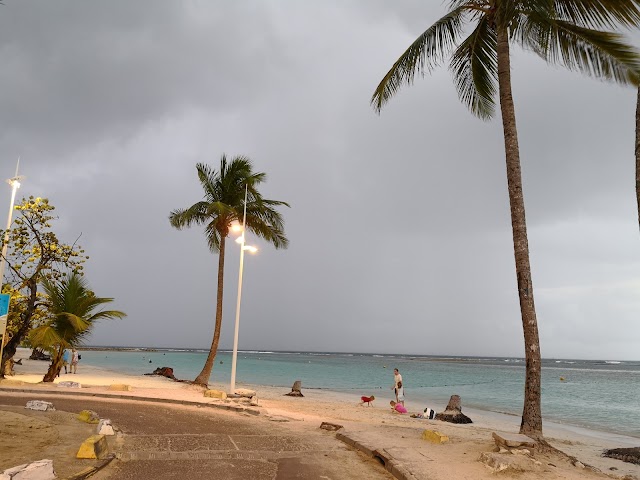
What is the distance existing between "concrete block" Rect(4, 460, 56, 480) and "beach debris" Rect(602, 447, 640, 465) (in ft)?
49.8

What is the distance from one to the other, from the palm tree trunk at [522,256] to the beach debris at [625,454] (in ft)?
18.4

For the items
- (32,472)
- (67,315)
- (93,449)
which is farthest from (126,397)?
(32,472)

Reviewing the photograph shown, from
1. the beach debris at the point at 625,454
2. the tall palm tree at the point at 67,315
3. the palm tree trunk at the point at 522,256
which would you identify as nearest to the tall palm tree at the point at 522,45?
the palm tree trunk at the point at 522,256

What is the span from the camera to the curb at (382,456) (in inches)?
276

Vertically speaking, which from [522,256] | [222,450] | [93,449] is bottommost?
[222,450]

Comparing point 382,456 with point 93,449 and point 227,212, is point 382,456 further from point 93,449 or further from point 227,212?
point 227,212

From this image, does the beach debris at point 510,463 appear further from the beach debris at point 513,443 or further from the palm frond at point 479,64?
the palm frond at point 479,64

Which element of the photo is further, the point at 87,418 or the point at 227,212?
the point at 227,212

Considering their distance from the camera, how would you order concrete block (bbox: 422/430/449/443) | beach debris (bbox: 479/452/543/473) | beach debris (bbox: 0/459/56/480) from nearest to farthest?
1. beach debris (bbox: 0/459/56/480)
2. beach debris (bbox: 479/452/543/473)
3. concrete block (bbox: 422/430/449/443)

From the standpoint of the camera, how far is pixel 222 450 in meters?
8.38

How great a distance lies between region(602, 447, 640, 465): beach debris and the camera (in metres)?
13.7

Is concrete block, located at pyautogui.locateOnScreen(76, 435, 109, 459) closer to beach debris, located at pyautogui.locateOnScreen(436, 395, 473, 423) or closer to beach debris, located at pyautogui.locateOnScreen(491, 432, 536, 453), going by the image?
beach debris, located at pyautogui.locateOnScreen(491, 432, 536, 453)

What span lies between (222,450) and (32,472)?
360cm

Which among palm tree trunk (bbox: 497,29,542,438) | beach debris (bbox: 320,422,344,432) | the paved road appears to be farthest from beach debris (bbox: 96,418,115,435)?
palm tree trunk (bbox: 497,29,542,438)
